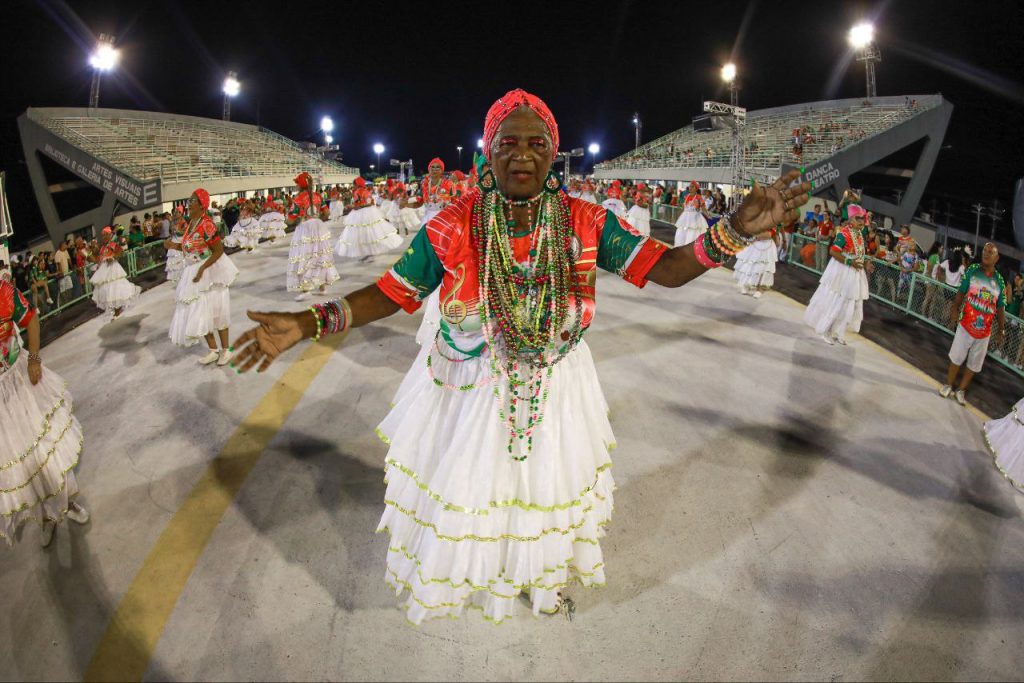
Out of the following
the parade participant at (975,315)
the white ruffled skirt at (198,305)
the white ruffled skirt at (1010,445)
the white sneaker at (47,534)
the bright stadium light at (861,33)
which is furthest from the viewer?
the bright stadium light at (861,33)

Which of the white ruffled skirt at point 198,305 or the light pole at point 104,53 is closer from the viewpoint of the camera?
the white ruffled skirt at point 198,305

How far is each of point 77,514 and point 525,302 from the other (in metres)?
3.84

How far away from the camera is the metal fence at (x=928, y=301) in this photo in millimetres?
7285

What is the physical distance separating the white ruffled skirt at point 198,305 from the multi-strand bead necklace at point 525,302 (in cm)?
542

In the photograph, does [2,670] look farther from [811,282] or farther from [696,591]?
[811,282]

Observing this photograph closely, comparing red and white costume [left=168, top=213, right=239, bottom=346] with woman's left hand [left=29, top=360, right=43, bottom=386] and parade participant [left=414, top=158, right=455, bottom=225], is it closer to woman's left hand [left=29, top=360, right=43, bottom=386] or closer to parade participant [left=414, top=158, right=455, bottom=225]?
woman's left hand [left=29, top=360, right=43, bottom=386]

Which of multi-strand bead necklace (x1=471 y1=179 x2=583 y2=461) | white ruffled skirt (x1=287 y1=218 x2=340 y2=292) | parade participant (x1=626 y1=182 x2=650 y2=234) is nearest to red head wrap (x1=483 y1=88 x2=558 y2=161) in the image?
multi-strand bead necklace (x1=471 y1=179 x2=583 y2=461)

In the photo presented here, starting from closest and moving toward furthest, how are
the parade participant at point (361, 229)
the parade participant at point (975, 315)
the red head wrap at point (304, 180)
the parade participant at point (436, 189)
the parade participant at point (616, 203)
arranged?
1. the parade participant at point (975, 315)
2. the red head wrap at point (304, 180)
3. the parade participant at point (436, 189)
4. the parade participant at point (361, 229)
5. the parade participant at point (616, 203)

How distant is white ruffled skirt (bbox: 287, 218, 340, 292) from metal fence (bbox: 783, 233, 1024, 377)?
1035 centimetres

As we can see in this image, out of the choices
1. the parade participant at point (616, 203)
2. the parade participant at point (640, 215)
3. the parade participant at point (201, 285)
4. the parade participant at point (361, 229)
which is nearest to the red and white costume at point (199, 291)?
the parade participant at point (201, 285)

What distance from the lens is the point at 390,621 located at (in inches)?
118

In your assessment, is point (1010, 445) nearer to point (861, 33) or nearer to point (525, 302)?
point (525, 302)

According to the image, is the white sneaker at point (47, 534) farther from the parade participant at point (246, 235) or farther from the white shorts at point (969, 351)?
the parade participant at point (246, 235)

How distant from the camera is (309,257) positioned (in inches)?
401
